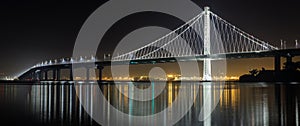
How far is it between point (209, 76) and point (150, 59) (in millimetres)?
10191

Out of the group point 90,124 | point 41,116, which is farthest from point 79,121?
point 41,116

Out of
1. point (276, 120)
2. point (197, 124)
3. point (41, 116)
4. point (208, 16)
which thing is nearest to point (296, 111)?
A: point (276, 120)

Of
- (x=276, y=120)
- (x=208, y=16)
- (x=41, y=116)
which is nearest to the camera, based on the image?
(x=276, y=120)

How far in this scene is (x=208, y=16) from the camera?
223ft

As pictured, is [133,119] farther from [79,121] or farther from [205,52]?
[205,52]

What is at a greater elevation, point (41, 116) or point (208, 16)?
point (208, 16)

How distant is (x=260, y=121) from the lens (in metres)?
12.5

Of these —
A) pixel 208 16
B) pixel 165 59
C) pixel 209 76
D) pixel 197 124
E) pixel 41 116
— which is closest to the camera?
pixel 197 124

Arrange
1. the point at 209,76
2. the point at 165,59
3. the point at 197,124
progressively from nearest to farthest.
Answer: the point at 197,124
the point at 209,76
the point at 165,59

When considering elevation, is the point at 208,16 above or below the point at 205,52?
above

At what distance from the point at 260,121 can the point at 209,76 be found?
45439mm

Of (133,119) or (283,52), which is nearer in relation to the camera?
(133,119)

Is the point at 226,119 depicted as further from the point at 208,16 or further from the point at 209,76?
the point at 208,16

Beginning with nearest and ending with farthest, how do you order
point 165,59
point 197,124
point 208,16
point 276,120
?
1. point 197,124
2. point 276,120
3. point 165,59
4. point 208,16
